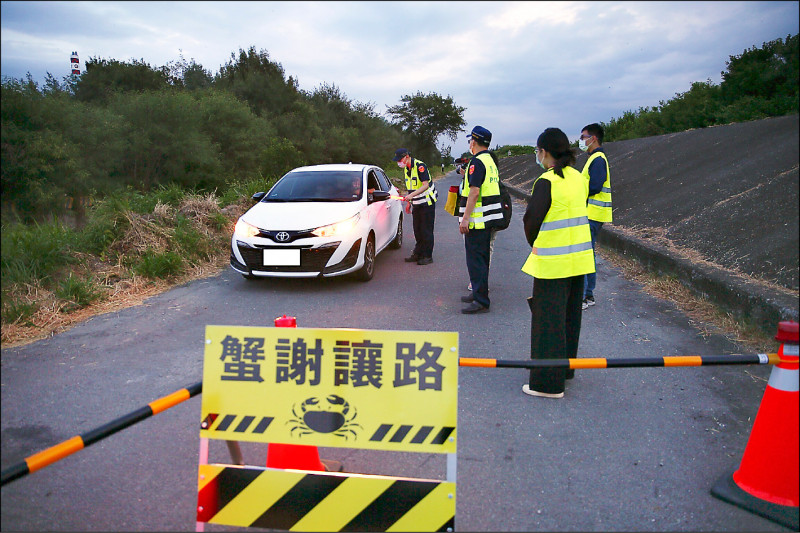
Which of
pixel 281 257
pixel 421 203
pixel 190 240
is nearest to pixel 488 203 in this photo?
pixel 281 257

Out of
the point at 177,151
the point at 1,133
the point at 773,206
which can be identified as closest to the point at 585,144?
the point at 773,206

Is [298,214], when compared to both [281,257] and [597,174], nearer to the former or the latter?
[281,257]

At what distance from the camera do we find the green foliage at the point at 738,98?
8.65 feet

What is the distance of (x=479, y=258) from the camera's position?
6203 millimetres

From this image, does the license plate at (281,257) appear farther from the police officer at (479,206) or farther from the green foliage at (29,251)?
the green foliage at (29,251)

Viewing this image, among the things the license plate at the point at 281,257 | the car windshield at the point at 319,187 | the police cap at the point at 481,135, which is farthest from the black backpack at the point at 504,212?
the car windshield at the point at 319,187

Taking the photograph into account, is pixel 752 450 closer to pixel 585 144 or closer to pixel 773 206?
pixel 585 144

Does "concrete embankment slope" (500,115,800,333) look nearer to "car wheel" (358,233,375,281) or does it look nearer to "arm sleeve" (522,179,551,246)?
"arm sleeve" (522,179,551,246)

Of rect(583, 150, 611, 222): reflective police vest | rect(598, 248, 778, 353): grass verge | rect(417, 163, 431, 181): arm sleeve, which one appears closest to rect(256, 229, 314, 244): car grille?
rect(417, 163, 431, 181): arm sleeve

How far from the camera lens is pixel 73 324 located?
223 inches

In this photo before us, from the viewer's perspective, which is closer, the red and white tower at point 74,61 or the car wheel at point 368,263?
the red and white tower at point 74,61

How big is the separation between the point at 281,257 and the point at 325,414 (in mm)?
4813

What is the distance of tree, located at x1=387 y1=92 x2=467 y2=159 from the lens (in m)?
60.5

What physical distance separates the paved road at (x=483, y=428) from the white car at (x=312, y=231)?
2.75ft
